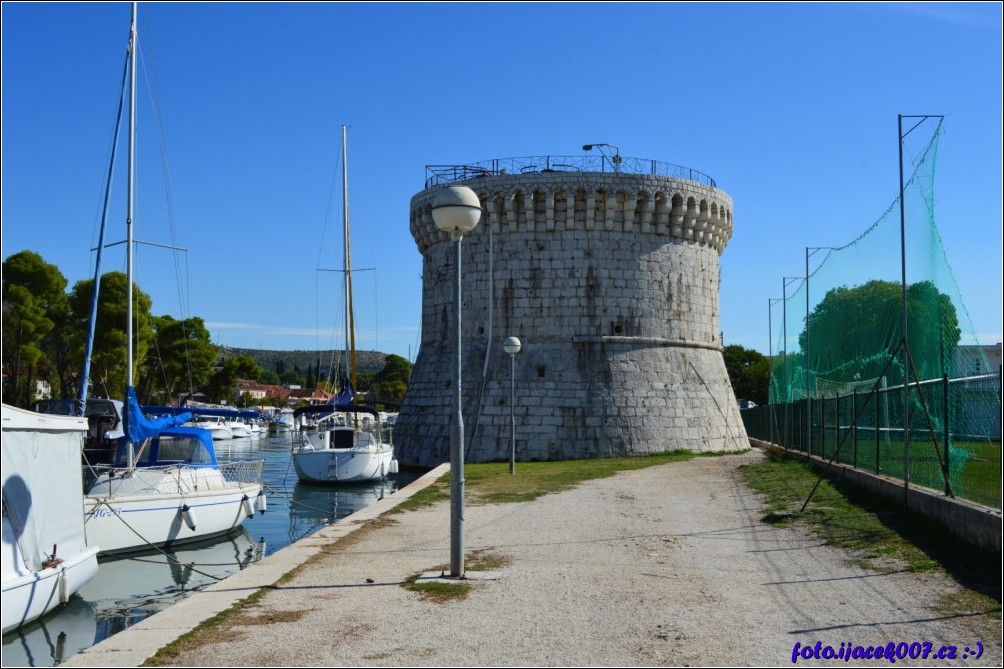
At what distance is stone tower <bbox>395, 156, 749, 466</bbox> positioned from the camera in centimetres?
2759

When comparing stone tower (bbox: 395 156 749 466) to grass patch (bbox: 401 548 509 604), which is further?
stone tower (bbox: 395 156 749 466)

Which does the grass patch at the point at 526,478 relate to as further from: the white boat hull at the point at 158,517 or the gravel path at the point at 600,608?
the gravel path at the point at 600,608

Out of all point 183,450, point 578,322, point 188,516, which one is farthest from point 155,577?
point 578,322

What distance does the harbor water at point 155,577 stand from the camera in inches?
354

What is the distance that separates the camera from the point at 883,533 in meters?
9.89

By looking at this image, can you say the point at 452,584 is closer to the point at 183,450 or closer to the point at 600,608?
the point at 600,608

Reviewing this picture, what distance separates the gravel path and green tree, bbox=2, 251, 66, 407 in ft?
115

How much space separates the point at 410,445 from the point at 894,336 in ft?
58.0

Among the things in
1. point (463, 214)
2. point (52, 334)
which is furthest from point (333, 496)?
point (52, 334)

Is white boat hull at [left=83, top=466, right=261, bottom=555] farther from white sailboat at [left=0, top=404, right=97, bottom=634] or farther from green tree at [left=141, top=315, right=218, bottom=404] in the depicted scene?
green tree at [left=141, top=315, right=218, bottom=404]

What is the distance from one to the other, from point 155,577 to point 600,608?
8.74m

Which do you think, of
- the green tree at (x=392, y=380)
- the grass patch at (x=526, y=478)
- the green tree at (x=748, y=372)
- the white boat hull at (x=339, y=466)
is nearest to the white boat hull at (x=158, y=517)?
the grass patch at (x=526, y=478)

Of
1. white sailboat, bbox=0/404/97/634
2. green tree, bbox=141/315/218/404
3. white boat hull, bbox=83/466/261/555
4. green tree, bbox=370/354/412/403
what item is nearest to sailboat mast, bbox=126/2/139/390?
white boat hull, bbox=83/466/261/555

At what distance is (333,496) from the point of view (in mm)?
25094
